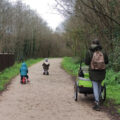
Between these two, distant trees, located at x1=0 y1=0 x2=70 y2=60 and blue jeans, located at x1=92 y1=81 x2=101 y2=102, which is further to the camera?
distant trees, located at x1=0 y1=0 x2=70 y2=60

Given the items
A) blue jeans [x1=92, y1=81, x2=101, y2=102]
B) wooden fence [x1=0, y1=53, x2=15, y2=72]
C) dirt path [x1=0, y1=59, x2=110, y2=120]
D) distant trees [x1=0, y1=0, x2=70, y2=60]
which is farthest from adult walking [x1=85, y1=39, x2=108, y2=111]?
distant trees [x1=0, y1=0, x2=70, y2=60]

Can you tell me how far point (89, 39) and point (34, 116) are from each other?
16857mm

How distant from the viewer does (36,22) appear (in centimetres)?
4941

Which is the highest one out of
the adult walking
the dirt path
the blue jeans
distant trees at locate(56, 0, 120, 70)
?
distant trees at locate(56, 0, 120, 70)

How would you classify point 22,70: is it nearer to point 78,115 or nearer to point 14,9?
point 78,115

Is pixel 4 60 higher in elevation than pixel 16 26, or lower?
lower

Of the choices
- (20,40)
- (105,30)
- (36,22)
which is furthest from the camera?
(36,22)

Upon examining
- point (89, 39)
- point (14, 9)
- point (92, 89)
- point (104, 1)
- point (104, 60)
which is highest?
point (14, 9)

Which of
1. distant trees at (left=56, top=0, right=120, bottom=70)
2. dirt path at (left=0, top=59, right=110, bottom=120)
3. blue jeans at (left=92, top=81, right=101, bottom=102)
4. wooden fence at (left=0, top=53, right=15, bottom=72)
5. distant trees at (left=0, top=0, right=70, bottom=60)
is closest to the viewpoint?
dirt path at (left=0, top=59, right=110, bottom=120)

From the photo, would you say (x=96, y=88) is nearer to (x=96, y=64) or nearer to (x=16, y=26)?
(x=96, y=64)

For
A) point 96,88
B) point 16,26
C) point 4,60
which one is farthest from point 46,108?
point 16,26

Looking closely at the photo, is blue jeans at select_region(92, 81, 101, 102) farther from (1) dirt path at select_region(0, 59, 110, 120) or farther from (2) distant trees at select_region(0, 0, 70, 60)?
(2) distant trees at select_region(0, 0, 70, 60)

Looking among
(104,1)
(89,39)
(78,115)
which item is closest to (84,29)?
(89,39)

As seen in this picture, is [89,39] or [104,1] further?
[89,39]
